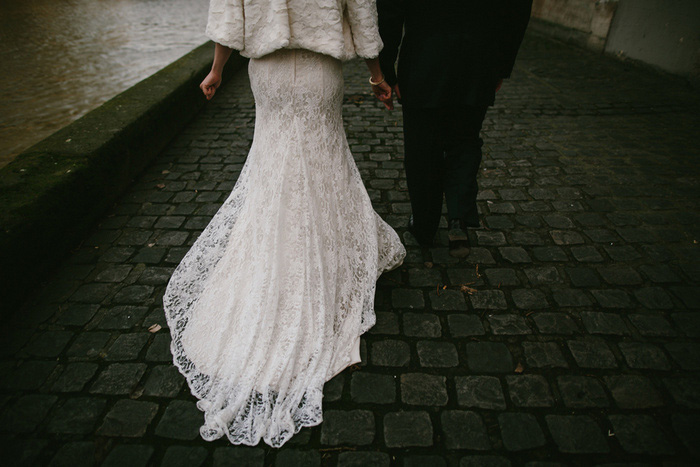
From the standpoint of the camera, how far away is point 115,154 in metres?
3.78

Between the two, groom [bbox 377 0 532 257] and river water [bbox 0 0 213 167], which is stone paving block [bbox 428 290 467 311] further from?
river water [bbox 0 0 213 167]

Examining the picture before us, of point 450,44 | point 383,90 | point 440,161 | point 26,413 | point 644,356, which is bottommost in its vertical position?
point 26,413

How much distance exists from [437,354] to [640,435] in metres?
1.00

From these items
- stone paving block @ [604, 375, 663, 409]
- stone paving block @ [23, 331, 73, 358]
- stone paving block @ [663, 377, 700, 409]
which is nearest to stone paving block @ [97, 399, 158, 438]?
stone paving block @ [23, 331, 73, 358]

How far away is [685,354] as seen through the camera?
222 cm

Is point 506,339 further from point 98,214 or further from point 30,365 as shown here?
point 98,214

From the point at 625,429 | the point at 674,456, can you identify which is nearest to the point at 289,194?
the point at 625,429

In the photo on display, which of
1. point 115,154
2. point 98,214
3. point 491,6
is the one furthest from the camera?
point 115,154

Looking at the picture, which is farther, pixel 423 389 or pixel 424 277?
pixel 424 277

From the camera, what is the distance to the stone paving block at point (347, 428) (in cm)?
188

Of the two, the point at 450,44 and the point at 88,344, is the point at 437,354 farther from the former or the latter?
the point at 88,344

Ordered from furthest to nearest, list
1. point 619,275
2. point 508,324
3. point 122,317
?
point 619,275 → point 122,317 → point 508,324

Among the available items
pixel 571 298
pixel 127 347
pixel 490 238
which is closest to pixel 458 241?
pixel 490 238

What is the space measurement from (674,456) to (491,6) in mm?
2564
